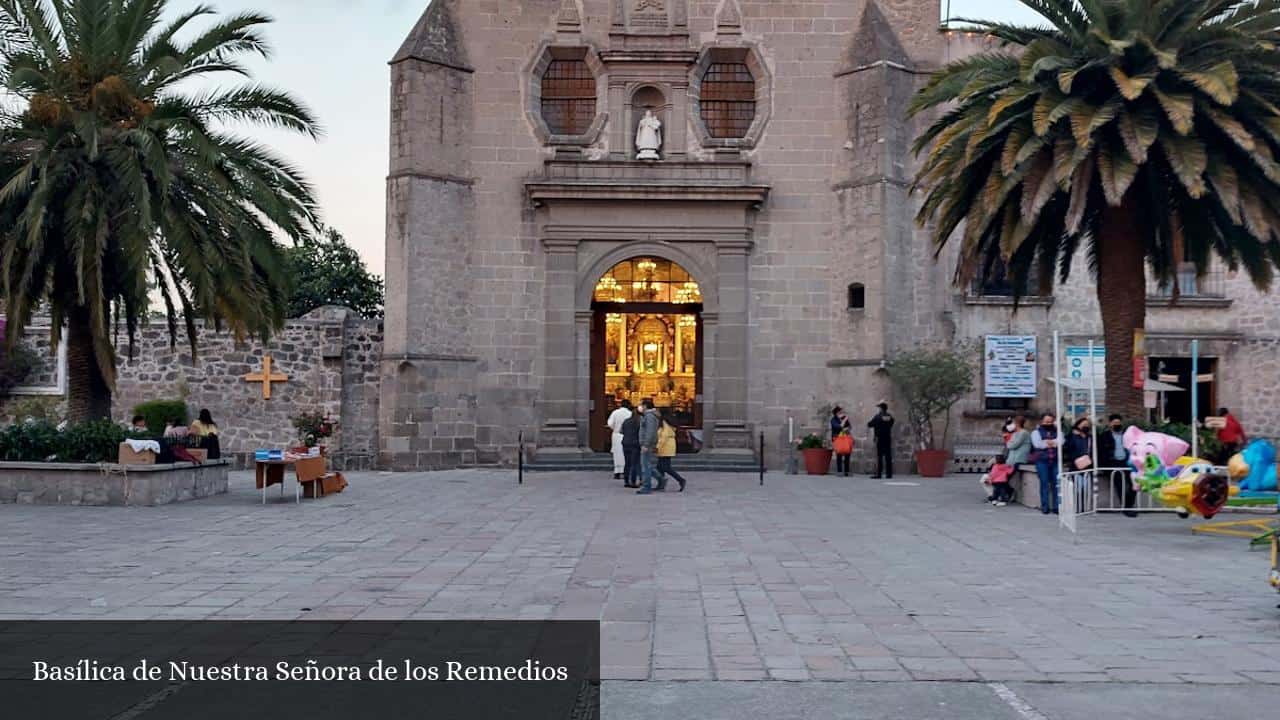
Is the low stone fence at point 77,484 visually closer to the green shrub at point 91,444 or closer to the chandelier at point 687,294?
the green shrub at point 91,444

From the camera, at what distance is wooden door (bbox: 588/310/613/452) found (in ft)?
92.2

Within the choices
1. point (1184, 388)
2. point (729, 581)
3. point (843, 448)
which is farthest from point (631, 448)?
point (1184, 388)

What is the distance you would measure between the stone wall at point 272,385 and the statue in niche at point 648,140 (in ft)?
26.1

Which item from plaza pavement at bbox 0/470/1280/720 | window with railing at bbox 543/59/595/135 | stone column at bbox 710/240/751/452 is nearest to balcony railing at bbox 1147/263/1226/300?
stone column at bbox 710/240/751/452

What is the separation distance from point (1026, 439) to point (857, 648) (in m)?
12.1

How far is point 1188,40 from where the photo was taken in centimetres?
1662

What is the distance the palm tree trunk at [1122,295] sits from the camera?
1811 centimetres

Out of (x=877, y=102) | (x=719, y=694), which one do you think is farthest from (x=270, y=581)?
(x=877, y=102)

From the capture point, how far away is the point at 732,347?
27.4 meters

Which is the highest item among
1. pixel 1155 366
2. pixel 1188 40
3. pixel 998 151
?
pixel 1188 40

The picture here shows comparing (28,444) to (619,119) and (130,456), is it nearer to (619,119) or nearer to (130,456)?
(130,456)

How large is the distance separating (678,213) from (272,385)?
1026 cm

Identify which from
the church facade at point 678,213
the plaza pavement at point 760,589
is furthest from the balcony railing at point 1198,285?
the plaza pavement at point 760,589

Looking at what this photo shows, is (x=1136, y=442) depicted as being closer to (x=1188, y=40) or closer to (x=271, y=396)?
(x=1188, y=40)
